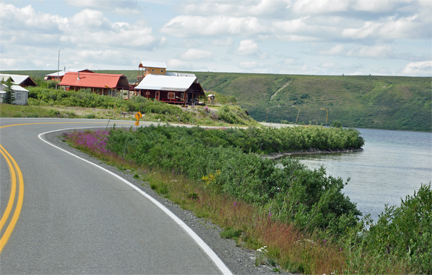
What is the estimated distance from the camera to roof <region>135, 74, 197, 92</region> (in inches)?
2938

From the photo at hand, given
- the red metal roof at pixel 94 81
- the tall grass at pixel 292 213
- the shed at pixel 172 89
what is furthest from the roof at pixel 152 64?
the tall grass at pixel 292 213

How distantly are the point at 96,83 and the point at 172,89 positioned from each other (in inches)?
612

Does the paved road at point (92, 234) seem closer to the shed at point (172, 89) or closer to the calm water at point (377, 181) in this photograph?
the calm water at point (377, 181)

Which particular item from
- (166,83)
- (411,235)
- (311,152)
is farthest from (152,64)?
(411,235)

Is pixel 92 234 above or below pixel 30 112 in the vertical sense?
below

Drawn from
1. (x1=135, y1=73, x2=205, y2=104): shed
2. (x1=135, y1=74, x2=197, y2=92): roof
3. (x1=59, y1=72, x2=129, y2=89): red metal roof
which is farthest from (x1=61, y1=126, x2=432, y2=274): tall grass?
(x1=59, y1=72, x2=129, y2=89): red metal roof

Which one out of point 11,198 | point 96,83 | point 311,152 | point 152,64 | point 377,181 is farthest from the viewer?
point 152,64

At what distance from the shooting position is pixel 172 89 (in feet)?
244

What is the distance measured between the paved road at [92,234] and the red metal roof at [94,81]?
66278mm

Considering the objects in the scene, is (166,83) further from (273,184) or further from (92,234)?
(92,234)

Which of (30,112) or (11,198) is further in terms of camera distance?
(30,112)

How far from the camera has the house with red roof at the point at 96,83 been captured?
77.7 metres

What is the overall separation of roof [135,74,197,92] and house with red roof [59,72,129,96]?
153 inches

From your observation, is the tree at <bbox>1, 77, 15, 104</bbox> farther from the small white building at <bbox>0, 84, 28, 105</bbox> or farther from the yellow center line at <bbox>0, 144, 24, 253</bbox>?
the yellow center line at <bbox>0, 144, 24, 253</bbox>
